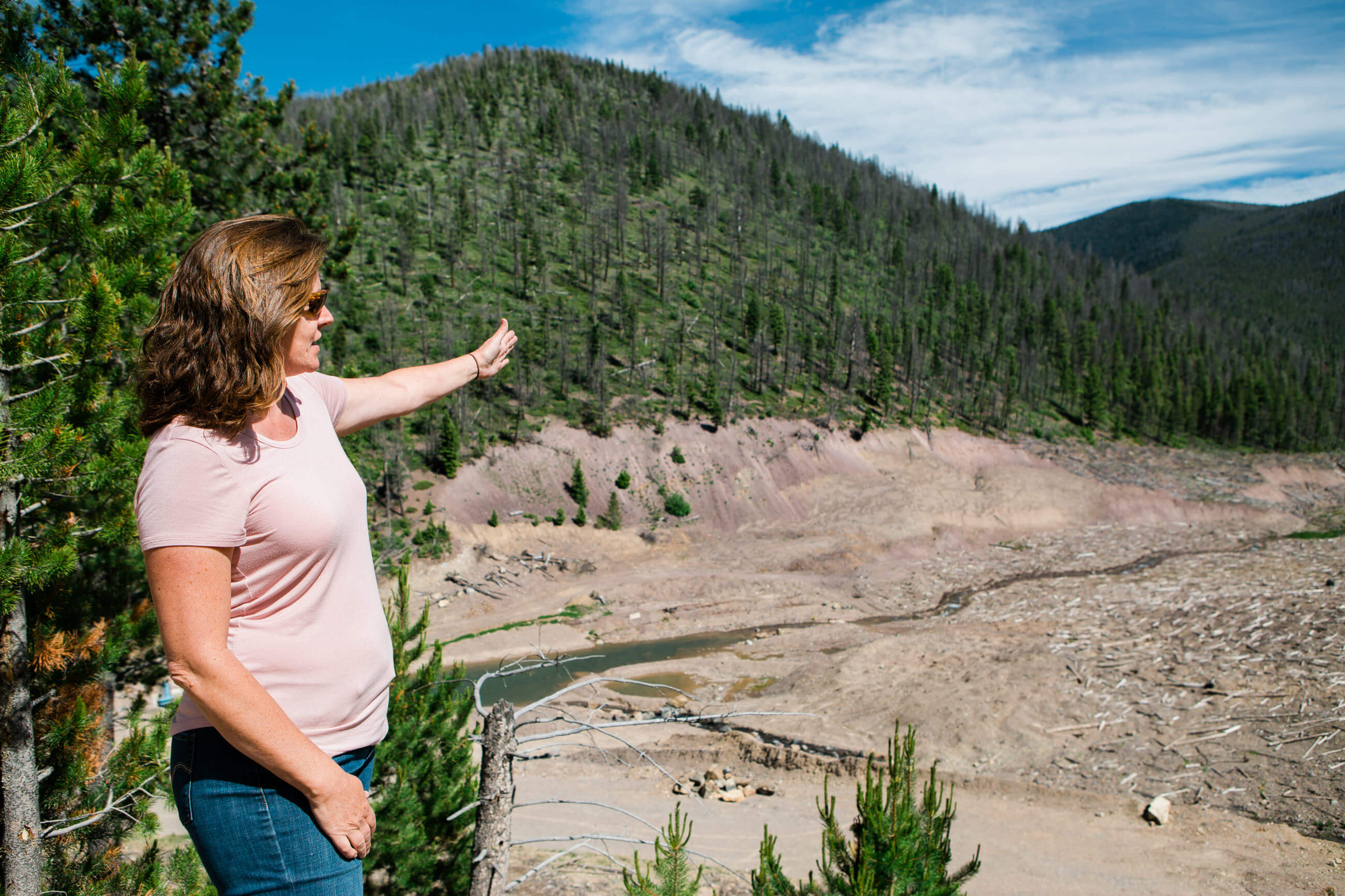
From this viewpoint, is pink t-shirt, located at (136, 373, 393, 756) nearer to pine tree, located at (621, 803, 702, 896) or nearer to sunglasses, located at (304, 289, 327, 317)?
sunglasses, located at (304, 289, 327, 317)

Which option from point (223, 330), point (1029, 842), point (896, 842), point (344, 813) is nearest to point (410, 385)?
point (223, 330)

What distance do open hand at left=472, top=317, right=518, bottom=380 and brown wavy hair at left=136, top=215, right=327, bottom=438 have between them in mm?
1216

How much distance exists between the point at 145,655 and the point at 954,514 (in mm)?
36194

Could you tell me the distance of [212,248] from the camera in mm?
1600

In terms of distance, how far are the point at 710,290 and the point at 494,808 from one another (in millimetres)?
59560

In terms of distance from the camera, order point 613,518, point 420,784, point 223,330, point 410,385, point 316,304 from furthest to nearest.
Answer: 1. point 613,518
2. point 420,784
3. point 410,385
4. point 316,304
5. point 223,330

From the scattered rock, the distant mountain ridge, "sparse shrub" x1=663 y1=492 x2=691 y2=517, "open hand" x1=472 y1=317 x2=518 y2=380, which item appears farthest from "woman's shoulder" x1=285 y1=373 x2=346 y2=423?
the distant mountain ridge

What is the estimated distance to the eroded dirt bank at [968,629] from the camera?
1195 cm

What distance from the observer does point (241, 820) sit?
5.17 feet

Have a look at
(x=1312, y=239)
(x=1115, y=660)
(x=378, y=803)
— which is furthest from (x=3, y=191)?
(x=1312, y=239)

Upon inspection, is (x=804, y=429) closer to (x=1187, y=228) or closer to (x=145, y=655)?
(x=145, y=655)

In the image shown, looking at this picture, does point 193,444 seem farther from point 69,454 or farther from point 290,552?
point 69,454

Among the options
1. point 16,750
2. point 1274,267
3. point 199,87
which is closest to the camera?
point 16,750

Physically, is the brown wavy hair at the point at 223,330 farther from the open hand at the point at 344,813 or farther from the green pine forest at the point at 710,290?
the green pine forest at the point at 710,290
